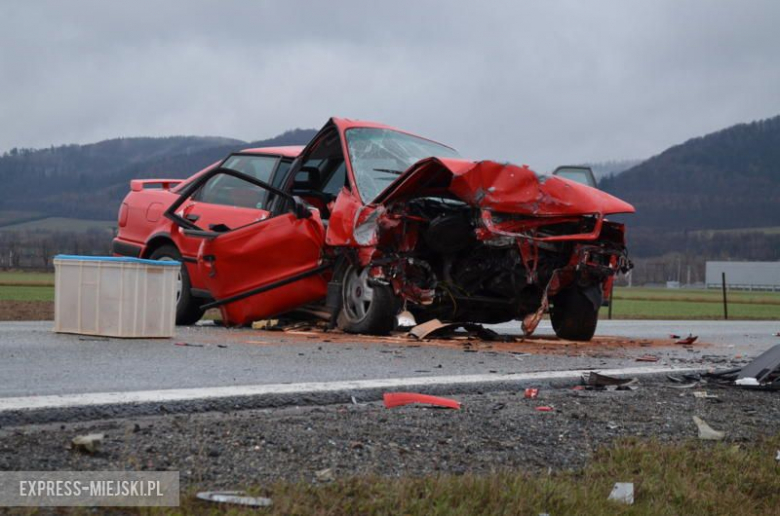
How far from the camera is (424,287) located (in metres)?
8.45

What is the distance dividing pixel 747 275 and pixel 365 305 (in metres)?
115

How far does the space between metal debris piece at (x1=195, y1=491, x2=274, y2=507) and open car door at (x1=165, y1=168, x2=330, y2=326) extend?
20.8 feet

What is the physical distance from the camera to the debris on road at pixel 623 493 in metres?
3.11

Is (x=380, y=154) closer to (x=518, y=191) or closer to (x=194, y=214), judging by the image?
(x=518, y=191)

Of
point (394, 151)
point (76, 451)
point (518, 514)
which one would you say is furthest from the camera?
point (394, 151)

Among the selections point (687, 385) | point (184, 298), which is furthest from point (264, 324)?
point (687, 385)

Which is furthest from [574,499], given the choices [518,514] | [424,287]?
[424,287]

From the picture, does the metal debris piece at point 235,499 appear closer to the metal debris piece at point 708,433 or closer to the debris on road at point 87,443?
the debris on road at point 87,443

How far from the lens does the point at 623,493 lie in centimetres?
316

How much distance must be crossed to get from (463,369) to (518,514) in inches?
125

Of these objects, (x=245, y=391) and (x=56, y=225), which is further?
(x=56, y=225)

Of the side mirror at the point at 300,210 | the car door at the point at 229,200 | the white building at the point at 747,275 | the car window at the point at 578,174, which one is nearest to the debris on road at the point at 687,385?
the car window at the point at 578,174

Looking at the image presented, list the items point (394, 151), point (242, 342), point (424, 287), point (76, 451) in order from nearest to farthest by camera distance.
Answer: point (76, 451) < point (242, 342) < point (424, 287) < point (394, 151)

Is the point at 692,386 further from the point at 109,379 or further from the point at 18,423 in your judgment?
the point at 18,423
